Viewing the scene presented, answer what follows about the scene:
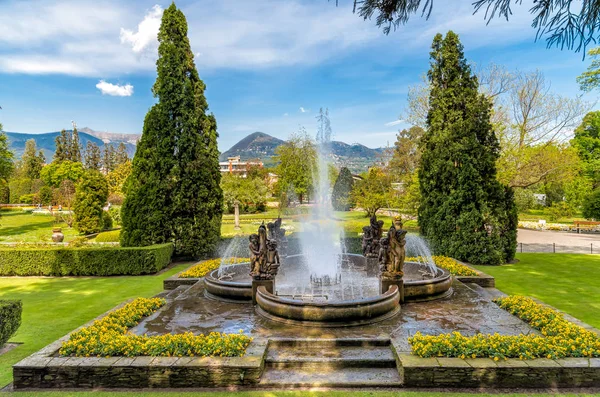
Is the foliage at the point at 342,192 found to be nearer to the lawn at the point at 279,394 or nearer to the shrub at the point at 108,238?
the shrub at the point at 108,238

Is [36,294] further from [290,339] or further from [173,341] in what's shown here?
[290,339]

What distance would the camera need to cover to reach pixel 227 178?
35219 millimetres

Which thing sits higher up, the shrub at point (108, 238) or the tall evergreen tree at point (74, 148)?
the tall evergreen tree at point (74, 148)

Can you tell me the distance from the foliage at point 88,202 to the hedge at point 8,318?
21.6m

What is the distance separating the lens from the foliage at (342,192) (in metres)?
46.2

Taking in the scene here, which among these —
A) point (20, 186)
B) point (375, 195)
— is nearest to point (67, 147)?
point (20, 186)

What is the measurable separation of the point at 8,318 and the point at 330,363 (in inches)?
252

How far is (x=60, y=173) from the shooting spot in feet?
199

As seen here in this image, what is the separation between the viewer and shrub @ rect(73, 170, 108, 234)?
26359 mm

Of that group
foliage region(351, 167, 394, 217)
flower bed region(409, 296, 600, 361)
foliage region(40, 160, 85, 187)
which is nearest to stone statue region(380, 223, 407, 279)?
flower bed region(409, 296, 600, 361)

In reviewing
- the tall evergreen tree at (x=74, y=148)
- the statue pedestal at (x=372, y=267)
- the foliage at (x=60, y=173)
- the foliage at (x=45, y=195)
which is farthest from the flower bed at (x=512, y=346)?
the tall evergreen tree at (x=74, y=148)

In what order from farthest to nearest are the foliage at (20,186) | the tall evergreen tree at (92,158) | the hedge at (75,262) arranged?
the tall evergreen tree at (92,158)
the foliage at (20,186)
the hedge at (75,262)

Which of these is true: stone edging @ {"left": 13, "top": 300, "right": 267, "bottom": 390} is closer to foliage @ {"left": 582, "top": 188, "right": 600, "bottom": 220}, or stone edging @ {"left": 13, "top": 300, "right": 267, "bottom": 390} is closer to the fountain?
the fountain

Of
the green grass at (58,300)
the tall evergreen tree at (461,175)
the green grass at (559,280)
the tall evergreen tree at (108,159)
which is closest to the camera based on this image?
the green grass at (58,300)
